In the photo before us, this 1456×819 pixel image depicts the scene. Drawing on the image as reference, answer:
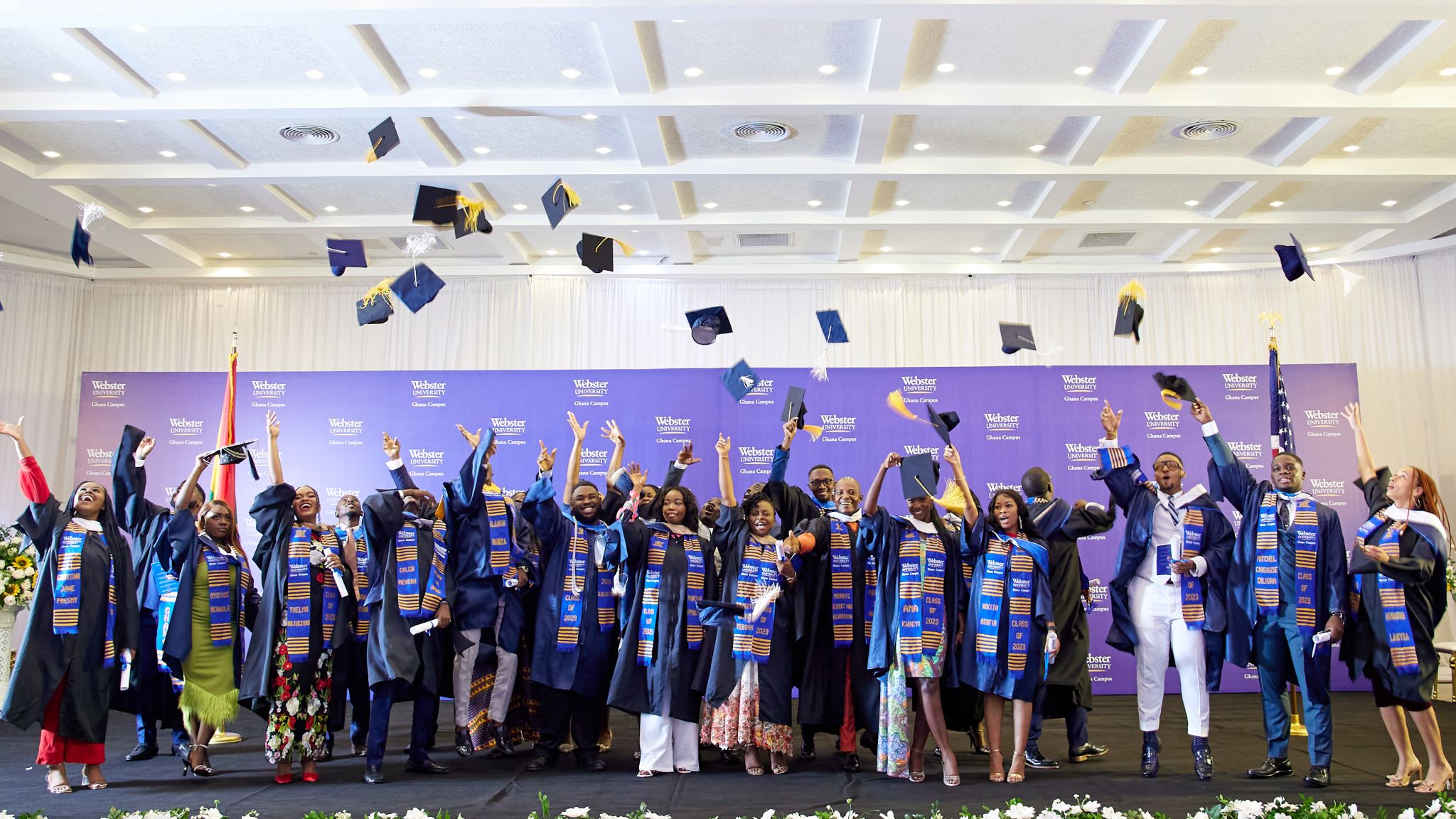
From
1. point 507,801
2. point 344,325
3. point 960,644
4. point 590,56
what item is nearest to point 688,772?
point 507,801

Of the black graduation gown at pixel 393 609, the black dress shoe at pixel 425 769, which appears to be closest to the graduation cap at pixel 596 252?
the black graduation gown at pixel 393 609

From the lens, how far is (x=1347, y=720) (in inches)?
276

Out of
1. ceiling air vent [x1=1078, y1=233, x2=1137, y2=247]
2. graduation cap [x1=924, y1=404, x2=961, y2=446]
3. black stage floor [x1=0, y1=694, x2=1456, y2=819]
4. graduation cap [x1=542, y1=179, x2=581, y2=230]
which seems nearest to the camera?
black stage floor [x1=0, y1=694, x2=1456, y2=819]

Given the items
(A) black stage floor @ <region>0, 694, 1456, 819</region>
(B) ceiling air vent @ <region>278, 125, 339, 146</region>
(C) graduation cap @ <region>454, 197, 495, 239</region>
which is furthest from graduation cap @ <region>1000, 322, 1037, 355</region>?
(B) ceiling air vent @ <region>278, 125, 339, 146</region>

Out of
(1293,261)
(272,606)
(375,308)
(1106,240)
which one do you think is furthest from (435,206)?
(1106,240)

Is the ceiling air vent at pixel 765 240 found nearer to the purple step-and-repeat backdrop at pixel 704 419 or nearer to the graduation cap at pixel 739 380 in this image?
the purple step-and-repeat backdrop at pixel 704 419

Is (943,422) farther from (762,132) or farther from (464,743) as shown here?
(464,743)

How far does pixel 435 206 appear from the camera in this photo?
6.96m

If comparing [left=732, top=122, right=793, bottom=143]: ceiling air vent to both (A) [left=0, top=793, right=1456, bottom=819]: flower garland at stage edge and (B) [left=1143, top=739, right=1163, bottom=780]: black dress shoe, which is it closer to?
(B) [left=1143, top=739, right=1163, bottom=780]: black dress shoe

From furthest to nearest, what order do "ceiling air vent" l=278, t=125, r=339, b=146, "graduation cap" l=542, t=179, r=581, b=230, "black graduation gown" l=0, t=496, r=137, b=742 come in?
"ceiling air vent" l=278, t=125, r=339, b=146 < "graduation cap" l=542, t=179, r=581, b=230 < "black graduation gown" l=0, t=496, r=137, b=742

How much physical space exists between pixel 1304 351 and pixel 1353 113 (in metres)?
3.71

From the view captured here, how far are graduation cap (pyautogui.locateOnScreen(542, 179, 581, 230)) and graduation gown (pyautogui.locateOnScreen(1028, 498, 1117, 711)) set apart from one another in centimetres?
340

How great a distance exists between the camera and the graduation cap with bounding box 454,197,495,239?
753 centimetres

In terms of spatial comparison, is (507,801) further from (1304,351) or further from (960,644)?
(1304,351)
